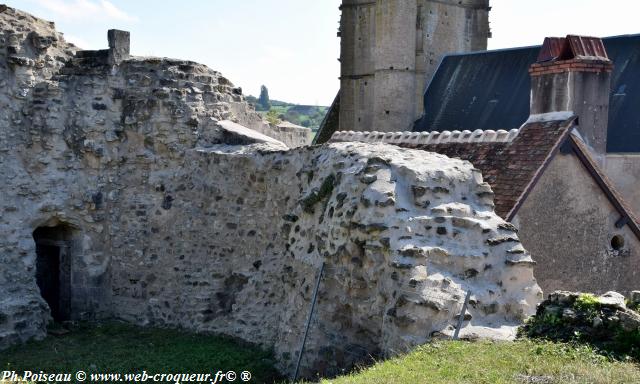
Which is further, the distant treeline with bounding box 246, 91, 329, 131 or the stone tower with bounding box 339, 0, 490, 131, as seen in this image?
the distant treeline with bounding box 246, 91, 329, 131

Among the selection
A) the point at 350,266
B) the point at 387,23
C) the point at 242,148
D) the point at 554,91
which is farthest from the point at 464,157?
the point at 387,23

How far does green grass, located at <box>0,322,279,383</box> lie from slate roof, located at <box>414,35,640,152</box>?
12934 mm

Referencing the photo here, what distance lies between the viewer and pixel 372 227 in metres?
9.41

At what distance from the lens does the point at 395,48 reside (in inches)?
1244

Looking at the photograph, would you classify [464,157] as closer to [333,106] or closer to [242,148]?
[242,148]

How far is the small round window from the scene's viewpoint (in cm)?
1345

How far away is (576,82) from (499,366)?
25.8ft

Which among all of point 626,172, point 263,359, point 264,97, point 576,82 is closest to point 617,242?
point 576,82

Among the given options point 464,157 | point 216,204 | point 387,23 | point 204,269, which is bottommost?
point 204,269

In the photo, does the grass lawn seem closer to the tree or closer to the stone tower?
the stone tower

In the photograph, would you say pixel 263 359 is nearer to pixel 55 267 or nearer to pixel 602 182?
pixel 55 267

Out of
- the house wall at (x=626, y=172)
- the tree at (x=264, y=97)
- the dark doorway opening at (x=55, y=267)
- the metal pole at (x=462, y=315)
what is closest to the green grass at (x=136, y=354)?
the dark doorway opening at (x=55, y=267)

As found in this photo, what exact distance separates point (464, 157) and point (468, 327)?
18.2 ft

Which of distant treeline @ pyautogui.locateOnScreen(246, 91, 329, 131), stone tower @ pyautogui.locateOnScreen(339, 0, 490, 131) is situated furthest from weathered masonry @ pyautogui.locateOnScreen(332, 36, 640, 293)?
distant treeline @ pyautogui.locateOnScreen(246, 91, 329, 131)
